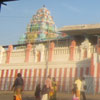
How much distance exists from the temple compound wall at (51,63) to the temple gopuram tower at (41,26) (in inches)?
408

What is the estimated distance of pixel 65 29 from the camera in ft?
86.7

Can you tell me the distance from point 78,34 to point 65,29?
60.2 inches

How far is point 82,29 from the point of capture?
25625 millimetres

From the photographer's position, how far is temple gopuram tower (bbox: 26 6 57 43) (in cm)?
3922

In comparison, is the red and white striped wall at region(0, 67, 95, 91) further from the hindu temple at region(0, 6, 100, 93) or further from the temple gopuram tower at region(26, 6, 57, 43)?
the temple gopuram tower at region(26, 6, 57, 43)

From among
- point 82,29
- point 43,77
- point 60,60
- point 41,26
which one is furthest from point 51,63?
point 41,26

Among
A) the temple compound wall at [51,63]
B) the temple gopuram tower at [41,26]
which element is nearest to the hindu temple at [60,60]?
the temple compound wall at [51,63]

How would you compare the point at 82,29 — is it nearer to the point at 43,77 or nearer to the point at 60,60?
the point at 60,60

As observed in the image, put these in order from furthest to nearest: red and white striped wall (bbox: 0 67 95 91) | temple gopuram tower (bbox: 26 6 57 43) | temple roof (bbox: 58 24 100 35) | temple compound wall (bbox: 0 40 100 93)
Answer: temple gopuram tower (bbox: 26 6 57 43)
temple roof (bbox: 58 24 100 35)
temple compound wall (bbox: 0 40 100 93)
red and white striped wall (bbox: 0 67 95 91)

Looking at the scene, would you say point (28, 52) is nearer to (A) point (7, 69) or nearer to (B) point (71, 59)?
(A) point (7, 69)

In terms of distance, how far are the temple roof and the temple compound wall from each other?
1.65m

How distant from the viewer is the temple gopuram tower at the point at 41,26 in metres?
39.2

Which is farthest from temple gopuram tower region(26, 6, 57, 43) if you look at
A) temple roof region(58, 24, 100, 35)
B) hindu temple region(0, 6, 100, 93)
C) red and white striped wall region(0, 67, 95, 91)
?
red and white striped wall region(0, 67, 95, 91)

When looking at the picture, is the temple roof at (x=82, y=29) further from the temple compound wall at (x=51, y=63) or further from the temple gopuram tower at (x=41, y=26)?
the temple gopuram tower at (x=41, y=26)
